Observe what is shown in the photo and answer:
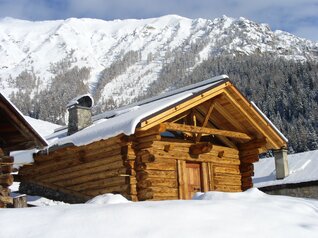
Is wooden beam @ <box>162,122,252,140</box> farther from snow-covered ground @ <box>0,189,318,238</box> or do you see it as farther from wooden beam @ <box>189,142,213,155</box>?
snow-covered ground @ <box>0,189,318,238</box>

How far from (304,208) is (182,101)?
25.9 ft

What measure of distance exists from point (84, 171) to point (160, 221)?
10.6 metres

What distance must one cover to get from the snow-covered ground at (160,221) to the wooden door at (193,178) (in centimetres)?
934

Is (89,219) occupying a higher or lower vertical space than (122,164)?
lower

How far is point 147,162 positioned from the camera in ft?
54.0

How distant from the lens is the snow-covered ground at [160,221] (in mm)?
7379

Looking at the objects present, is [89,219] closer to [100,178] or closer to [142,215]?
[142,215]

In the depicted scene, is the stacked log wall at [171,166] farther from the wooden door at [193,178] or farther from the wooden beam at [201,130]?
the wooden beam at [201,130]

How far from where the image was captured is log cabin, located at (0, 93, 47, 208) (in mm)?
13461

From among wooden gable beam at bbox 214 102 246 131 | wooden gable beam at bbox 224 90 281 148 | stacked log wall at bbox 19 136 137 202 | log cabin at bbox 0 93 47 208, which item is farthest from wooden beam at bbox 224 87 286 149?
log cabin at bbox 0 93 47 208

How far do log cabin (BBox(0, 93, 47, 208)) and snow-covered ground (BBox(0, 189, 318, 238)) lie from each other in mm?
5440

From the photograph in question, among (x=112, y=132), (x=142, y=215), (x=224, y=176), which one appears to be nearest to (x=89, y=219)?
(x=142, y=215)

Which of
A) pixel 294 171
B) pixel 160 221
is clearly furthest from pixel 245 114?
pixel 294 171

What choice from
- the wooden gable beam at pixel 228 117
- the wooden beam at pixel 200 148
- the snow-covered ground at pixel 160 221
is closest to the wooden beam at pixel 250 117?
the wooden gable beam at pixel 228 117
